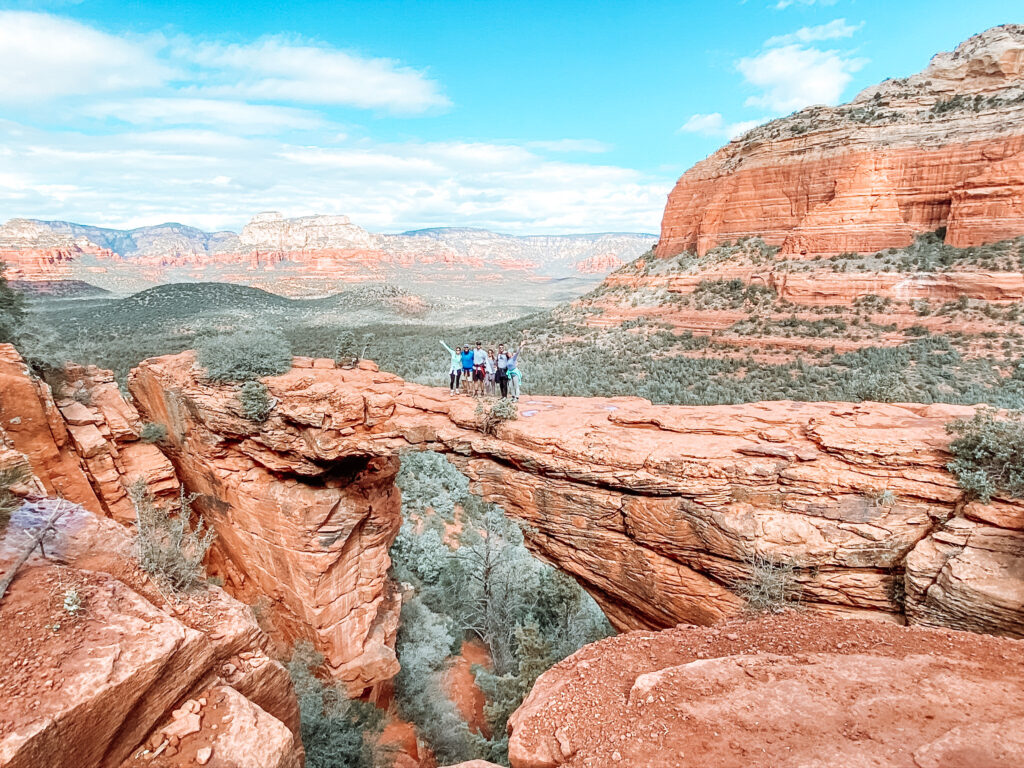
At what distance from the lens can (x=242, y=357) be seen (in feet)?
32.7

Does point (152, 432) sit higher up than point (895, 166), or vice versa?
point (895, 166)

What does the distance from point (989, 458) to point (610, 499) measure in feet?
15.4

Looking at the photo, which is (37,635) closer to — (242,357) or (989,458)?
(242,357)

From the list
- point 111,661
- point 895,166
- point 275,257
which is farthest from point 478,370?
point 275,257

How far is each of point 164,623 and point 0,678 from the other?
108cm

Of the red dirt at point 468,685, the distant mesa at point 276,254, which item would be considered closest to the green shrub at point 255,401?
the red dirt at point 468,685

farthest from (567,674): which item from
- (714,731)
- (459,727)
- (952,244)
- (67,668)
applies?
(952,244)

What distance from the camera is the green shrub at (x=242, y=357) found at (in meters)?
9.80

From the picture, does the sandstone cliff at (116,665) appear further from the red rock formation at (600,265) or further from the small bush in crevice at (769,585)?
the red rock formation at (600,265)

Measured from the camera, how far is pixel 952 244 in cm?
2778

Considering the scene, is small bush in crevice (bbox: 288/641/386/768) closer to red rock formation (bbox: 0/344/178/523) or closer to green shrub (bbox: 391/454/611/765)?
green shrub (bbox: 391/454/611/765)

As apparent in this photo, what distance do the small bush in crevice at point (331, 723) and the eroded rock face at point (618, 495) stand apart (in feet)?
2.25

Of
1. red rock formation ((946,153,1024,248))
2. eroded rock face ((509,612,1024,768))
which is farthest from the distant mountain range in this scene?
eroded rock face ((509,612,1024,768))

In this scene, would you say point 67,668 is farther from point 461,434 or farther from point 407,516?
point 407,516
